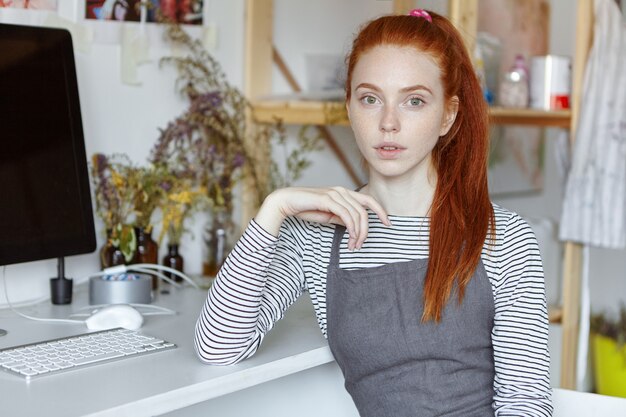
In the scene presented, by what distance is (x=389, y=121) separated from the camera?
4.61 feet

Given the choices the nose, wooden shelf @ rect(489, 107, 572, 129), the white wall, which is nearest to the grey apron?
the nose

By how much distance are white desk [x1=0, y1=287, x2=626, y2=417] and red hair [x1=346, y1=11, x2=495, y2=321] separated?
0.22 meters

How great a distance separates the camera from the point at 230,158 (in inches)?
86.4

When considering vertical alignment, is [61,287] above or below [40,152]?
below

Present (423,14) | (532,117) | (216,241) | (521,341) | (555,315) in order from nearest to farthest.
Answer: (521,341), (423,14), (216,241), (532,117), (555,315)

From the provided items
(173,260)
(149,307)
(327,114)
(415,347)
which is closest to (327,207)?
(415,347)

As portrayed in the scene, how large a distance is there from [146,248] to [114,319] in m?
0.39

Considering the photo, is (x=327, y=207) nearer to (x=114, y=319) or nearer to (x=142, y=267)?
(x=114, y=319)

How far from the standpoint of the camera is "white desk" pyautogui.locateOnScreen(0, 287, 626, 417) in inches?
47.4

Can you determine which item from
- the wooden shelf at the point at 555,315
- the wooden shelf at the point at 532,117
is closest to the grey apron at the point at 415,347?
the wooden shelf at the point at 532,117

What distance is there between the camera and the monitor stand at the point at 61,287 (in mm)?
1769

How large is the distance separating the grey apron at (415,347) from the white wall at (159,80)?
63cm

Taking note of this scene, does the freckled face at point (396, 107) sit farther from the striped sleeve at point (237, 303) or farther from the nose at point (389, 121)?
the striped sleeve at point (237, 303)

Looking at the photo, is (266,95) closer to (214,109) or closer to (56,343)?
(214,109)
